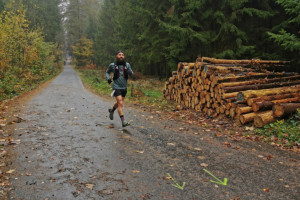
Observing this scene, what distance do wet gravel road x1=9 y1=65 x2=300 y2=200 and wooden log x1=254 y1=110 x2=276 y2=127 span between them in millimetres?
1190

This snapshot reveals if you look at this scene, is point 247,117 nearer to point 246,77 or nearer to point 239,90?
point 239,90

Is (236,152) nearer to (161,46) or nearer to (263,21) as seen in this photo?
(263,21)

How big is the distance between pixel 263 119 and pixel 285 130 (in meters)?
0.64

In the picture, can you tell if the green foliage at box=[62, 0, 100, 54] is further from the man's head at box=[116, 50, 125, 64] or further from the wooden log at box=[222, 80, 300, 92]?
the wooden log at box=[222, 80, 300, 92]

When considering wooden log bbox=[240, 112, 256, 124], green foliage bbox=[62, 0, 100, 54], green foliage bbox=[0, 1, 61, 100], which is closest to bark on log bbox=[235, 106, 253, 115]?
wooden log bbox=[240, 112, 256, 124]

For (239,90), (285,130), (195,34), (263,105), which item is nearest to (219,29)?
(195,34)

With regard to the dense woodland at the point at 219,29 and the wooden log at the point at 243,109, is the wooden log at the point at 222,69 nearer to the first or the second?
the wooden log at the point at 243,109

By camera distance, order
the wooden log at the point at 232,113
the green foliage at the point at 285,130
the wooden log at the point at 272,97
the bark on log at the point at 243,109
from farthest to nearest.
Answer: the wooden log at the point at 232,113
the wooden log at the point at 272,97
the bark on log at the point at 243,109
the green foliage at the point at 285,130

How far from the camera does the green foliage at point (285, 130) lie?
586 cm

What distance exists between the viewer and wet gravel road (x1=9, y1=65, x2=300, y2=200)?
3418 millimetres

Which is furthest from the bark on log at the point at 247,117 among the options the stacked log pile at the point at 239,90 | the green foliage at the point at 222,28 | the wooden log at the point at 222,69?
the green foliage at the point at 222,28

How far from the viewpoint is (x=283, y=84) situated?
873cm

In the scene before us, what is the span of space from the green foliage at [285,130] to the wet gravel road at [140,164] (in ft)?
2.70

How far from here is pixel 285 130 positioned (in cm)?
616
